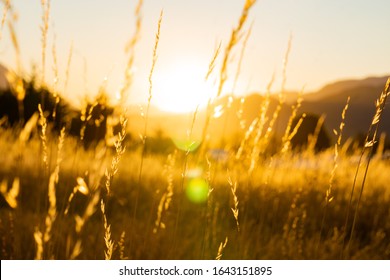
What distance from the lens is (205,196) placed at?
2176mm

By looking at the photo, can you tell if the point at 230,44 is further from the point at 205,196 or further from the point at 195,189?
the point at 195,189

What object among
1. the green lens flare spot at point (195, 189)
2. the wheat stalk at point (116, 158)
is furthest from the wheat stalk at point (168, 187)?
the green lens flare spot at point (195, 189)

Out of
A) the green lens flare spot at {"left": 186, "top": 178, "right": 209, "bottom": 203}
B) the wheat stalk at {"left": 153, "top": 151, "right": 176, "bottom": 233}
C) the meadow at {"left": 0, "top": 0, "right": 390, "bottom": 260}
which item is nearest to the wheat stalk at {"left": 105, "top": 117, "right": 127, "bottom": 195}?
the meadow at {"left": 0, "top": 0, "right": 390, "bottom": 260}

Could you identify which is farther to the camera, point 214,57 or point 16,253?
point 16,253

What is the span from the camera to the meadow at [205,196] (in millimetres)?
1795

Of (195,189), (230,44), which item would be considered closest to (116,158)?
(230,44)

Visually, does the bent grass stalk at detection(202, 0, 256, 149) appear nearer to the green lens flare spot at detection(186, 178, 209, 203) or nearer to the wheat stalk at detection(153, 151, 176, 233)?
the wheat stalk at detection(153, 151, 176, 233)

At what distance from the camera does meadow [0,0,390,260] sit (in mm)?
1795

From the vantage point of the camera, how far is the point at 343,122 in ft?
5.97

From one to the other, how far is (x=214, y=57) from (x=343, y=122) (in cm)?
65
